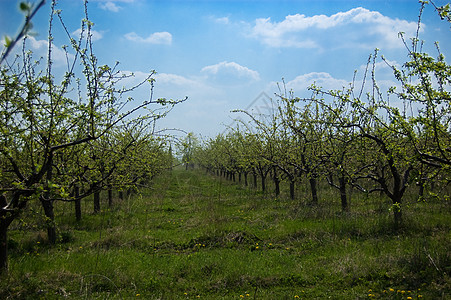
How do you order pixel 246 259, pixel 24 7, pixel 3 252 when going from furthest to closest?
pixel 246 259, pixel 3 252, pixel 24 7

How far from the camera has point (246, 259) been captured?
23.1 feet

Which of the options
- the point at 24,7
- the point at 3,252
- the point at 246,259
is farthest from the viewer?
the point at 246,259

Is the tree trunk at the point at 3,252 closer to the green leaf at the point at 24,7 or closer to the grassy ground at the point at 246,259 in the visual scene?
the grassy ground at the point at 246,259

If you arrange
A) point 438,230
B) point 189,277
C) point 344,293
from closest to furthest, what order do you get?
point 344,293 → point 189,277 → point 438,230

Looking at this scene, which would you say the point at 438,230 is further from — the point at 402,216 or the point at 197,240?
the point at 197,240

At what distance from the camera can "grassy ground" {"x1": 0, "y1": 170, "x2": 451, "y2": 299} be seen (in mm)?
5438

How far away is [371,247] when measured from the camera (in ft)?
23.3

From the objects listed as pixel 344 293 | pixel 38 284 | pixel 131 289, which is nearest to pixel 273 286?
pixel 344 293

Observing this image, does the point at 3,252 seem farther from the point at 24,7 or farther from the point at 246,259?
the point at 24,7

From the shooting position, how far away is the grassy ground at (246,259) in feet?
17.8

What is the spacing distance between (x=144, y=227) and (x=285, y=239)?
5.15m

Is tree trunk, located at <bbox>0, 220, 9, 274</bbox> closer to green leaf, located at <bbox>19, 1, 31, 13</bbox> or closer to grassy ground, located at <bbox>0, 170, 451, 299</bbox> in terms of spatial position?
grassy ground, located at <bbox>0, 170, 451, 299</bbox>

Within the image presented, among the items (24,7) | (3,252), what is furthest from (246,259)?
(24,7)

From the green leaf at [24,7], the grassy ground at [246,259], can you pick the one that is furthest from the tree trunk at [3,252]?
the green leaf at [24,7]
